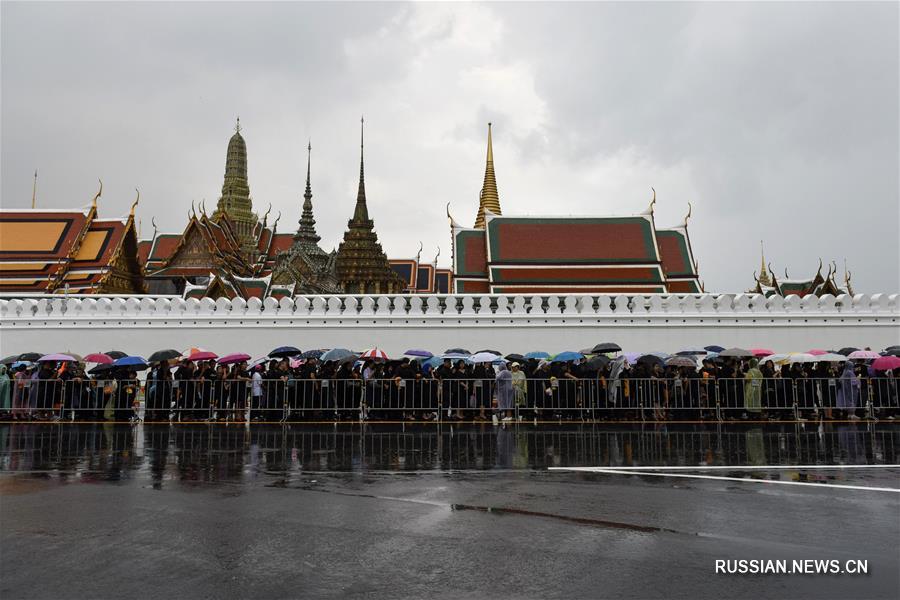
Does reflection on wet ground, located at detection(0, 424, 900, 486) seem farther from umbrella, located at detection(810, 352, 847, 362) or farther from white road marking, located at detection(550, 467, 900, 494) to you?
umbrella, located at detection(810, 352, 847, 362)

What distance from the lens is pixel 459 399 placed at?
14141mm

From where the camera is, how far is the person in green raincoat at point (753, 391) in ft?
46.7

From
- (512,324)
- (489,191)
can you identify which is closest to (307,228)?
(489,191)

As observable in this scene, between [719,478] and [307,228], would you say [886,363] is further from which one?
[307,228]

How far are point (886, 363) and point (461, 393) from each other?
8915mm

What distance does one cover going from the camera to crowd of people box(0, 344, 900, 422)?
564 inches

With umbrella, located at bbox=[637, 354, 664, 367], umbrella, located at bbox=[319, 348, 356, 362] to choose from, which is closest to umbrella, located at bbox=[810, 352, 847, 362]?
umbrella, located at bbox=[637, 354, 664, 367]

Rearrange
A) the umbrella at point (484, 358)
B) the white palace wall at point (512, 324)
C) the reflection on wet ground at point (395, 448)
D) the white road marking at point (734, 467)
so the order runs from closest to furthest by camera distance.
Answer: the white road marking at point (734, 467) → the reflection on wet ground at point (395, 448) → the umbrella at point (484, 358) → the white palace wall at point (512, 324)

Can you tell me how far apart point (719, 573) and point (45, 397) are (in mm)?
14497

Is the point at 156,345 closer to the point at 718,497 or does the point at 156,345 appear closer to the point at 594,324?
the point at 594,324

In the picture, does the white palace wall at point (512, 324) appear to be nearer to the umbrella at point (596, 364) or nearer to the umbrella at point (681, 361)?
the umbrella at point (681, 361)

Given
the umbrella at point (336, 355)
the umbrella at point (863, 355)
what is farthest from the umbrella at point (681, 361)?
the umbrella at point (336, 355)

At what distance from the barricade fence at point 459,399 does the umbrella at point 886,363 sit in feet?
1.27

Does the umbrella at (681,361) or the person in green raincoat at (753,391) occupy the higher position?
the umbrella at (681,361)
